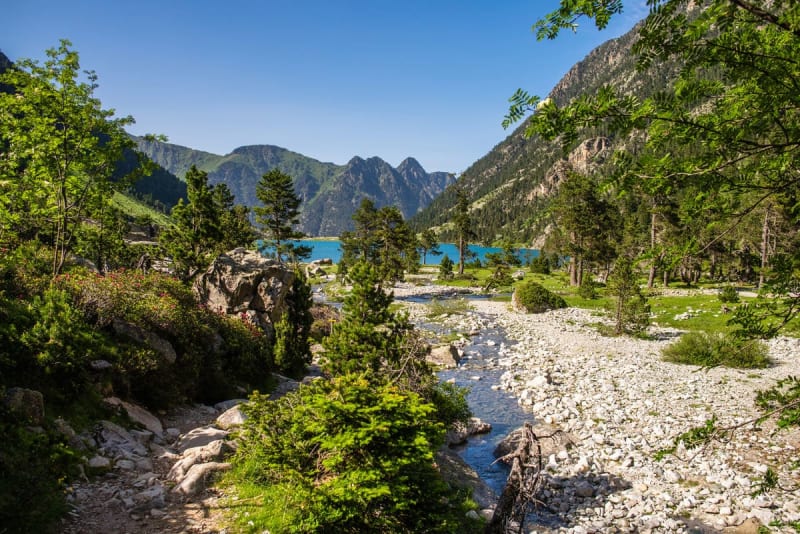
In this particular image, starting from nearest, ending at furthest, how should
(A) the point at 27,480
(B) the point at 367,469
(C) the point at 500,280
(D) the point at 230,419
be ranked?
1. (A) the point at 27,480
2. (B) the point at 367,469
3. (D) the point at 230,419
4. (C) the point at 500,280

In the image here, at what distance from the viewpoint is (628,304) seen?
3095cm

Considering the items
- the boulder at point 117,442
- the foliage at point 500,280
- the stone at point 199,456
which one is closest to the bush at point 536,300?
the foliage at point 500,280

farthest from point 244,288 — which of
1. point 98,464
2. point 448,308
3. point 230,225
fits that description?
point 230,225

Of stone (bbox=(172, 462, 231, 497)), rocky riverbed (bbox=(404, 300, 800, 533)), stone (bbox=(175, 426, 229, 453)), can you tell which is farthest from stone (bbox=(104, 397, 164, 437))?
rocky riverbed (bbox=(404, 300, 800, 533))

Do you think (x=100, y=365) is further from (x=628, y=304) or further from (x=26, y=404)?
(x=628, y=304)

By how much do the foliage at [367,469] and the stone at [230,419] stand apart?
18.6 ft

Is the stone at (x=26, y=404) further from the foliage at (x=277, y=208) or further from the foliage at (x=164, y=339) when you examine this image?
the foliage at (x=277, y=208)

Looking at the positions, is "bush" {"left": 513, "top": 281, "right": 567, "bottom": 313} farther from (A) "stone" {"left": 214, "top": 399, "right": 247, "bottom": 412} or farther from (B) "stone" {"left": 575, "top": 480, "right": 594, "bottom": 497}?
(A) "stone" {"left": 214, "top": 399, "right": 247, "bottom": 412}

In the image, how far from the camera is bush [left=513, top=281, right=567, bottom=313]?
145 feet

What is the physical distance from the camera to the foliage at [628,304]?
3041cm

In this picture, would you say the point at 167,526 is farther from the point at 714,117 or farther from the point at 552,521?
the point at 714,117

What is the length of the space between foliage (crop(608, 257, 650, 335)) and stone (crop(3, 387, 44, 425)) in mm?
31106

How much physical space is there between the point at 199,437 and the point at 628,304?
2958cm

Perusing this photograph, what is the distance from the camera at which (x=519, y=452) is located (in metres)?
7.32
